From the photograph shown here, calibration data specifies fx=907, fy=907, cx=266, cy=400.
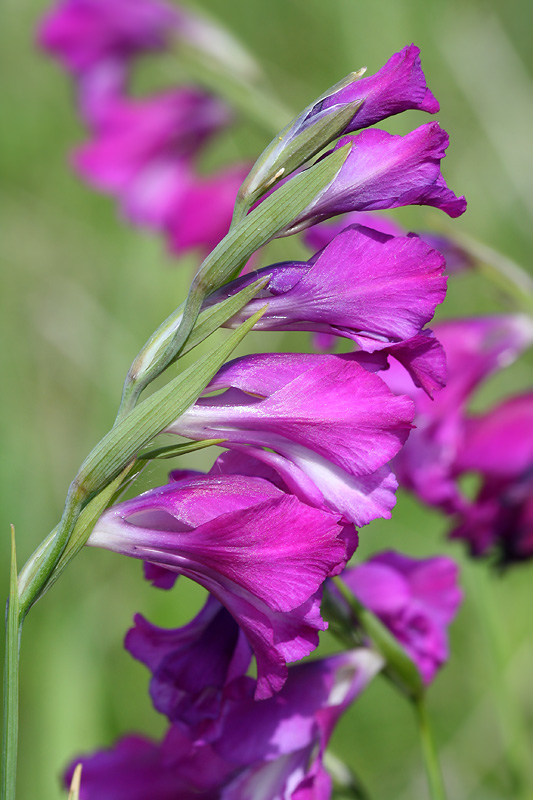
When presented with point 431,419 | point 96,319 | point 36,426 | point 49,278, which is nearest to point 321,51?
point 49,278

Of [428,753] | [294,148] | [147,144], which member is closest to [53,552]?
[294,148]

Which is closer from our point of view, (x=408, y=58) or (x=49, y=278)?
(x=408, y=58)

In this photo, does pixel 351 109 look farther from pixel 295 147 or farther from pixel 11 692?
pixel 11 692

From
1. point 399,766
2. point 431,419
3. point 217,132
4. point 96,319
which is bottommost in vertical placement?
point 399,766

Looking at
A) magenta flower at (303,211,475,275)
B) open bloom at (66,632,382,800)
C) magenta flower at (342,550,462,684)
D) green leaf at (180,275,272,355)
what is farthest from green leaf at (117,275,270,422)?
magenta flower at (303,211,475,275)

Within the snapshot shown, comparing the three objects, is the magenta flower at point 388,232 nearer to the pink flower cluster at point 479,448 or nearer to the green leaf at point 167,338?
the pink flower cluster at point 479,448

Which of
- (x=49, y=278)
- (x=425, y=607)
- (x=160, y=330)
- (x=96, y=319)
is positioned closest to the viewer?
(x=160, y=330)

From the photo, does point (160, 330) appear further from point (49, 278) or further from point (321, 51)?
point (321, 51)
